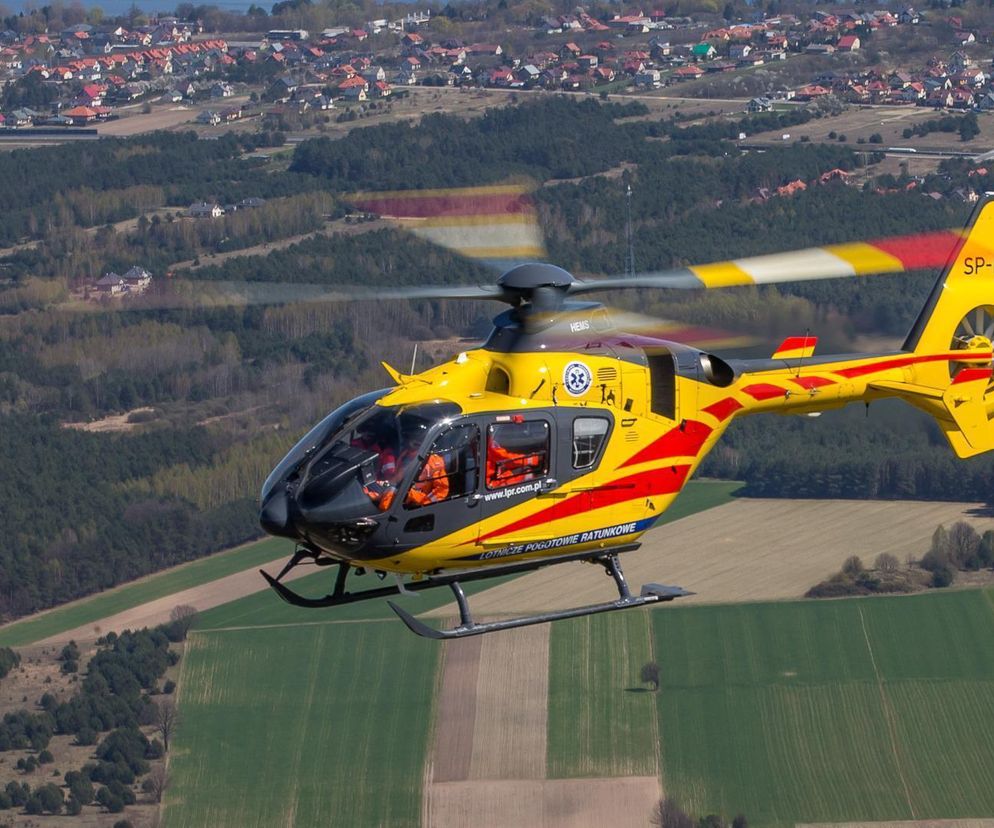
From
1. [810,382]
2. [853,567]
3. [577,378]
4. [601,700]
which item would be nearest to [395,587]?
[577,378]

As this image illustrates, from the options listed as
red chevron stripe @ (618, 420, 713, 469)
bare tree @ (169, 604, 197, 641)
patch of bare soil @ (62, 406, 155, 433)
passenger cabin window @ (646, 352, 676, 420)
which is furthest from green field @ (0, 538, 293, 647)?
passenger cabin window @ (646, 352, 676, 420)

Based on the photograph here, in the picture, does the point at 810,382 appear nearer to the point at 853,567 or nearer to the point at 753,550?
the point at 853,567

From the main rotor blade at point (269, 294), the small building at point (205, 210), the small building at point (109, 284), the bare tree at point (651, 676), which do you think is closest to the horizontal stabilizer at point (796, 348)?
the main rotor blade at point (269, 294)

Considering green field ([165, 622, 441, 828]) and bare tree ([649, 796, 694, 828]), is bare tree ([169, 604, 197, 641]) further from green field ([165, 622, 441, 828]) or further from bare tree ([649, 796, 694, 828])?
bare tree ([649, 796, 694, 828])

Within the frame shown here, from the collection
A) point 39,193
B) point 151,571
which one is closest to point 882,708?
point 151,571

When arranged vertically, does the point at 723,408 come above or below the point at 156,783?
above

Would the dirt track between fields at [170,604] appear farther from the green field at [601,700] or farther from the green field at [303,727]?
the green field at [601,700]
